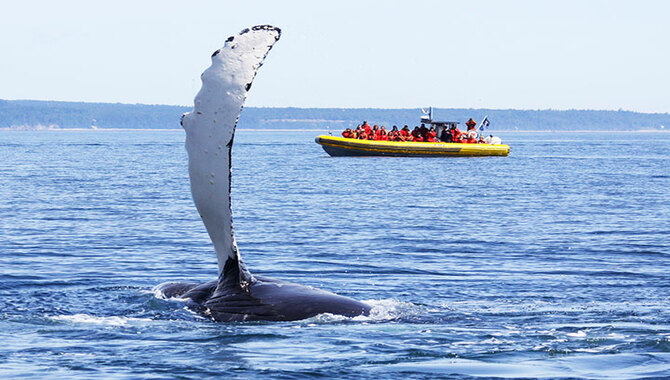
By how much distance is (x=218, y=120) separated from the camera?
688 cm

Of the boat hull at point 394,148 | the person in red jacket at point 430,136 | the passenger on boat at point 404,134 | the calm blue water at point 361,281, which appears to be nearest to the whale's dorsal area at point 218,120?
the calm blue water at point 361,281

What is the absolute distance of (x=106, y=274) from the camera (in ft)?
42.7

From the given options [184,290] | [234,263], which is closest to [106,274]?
[184,290]

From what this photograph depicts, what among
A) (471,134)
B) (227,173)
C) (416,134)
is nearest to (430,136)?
(416,134)

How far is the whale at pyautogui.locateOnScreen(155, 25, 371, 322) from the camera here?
22.5 ft

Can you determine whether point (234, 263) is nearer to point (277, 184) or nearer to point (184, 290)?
point (184, 290)

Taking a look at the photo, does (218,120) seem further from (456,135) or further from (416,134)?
(456,135)

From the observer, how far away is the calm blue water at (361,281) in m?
7.52

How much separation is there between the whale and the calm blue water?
0.14 meters

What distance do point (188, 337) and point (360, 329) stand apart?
134cm

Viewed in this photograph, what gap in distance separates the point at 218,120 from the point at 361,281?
6.25 meters

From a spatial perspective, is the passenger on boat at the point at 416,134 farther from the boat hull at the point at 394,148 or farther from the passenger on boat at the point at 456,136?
the passenger on boat at the point at 456,136

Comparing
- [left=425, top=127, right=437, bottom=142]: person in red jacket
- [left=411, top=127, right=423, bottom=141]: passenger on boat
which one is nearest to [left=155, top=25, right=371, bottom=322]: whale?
[left=425, top=127, right=437, bottom=142]: person in red jacket

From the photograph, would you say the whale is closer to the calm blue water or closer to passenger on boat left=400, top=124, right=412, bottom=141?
the calm blue water
